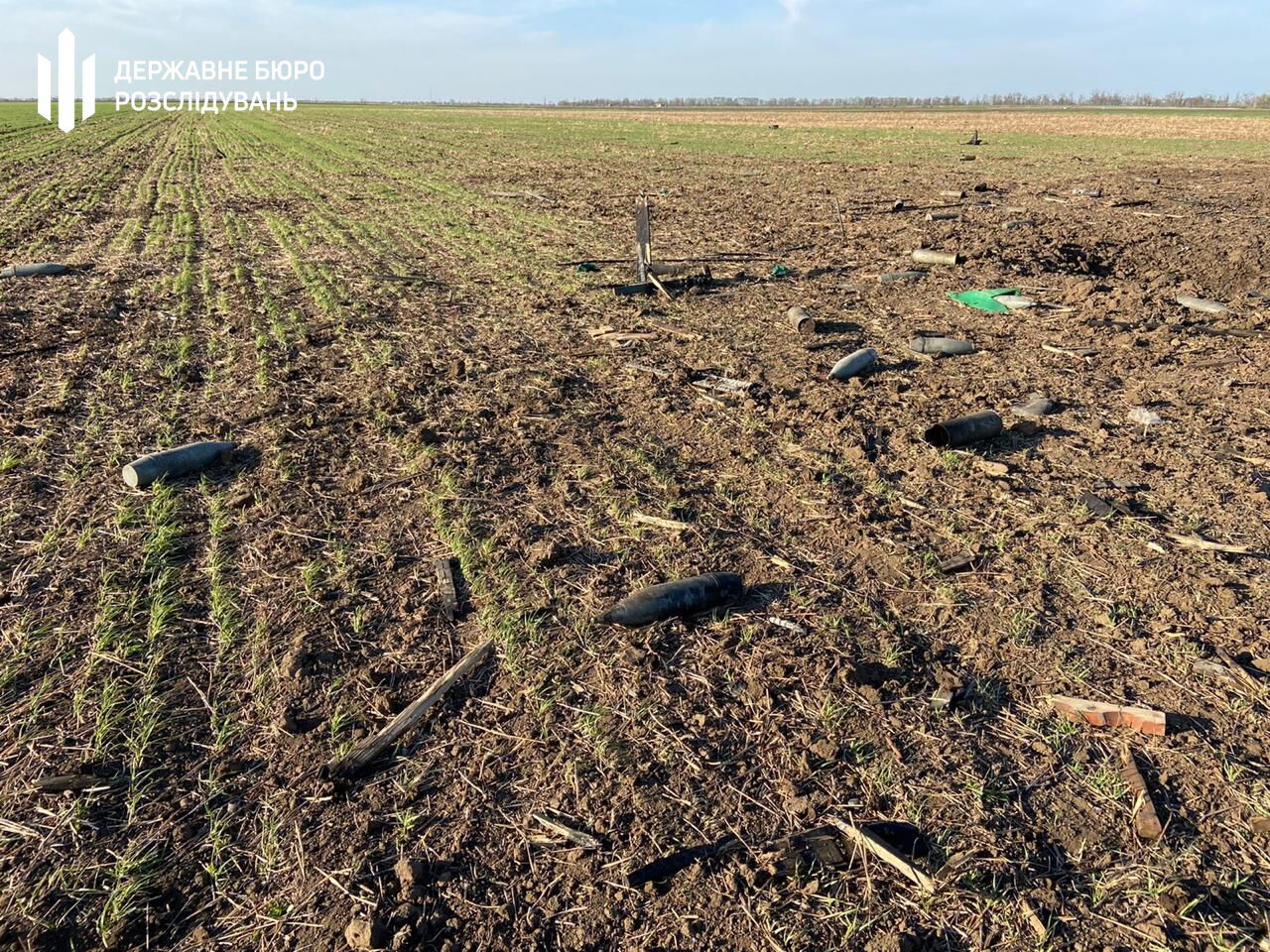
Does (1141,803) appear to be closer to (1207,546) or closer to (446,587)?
(1207,546)

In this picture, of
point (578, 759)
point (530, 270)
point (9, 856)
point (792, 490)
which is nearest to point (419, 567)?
point (578, 759)

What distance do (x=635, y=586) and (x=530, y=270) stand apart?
8.71 metres

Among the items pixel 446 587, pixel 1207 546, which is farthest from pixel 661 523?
pixel 1207 546

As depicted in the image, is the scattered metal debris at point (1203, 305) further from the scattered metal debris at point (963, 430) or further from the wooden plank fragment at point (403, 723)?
the wooden plank fragment at point (403, 723)

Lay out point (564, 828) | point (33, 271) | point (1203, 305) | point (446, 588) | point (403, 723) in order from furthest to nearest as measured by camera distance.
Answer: point (33, 271) < point (1203, 305) < point (446, 588) < point (403, 723) < point (564, 828)

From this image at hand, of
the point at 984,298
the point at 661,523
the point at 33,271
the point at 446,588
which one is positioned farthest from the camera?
the point at 33,271

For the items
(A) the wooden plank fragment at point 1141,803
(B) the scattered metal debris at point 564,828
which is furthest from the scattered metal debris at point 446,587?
(A) the wooden plank fragment at point 1141,803

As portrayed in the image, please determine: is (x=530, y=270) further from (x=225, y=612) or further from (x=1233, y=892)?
(x=1233, y=892)

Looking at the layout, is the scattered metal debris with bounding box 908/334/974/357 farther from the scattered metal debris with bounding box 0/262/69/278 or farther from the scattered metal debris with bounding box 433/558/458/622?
the scattered metal debris with bounding box 0/262/69/278

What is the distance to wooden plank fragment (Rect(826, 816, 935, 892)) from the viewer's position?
2.55 m

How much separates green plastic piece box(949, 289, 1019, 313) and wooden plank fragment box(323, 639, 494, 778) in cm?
852

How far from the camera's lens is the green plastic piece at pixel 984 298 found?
378 inches

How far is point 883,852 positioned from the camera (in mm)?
2631

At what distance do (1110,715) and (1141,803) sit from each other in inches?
18.3
